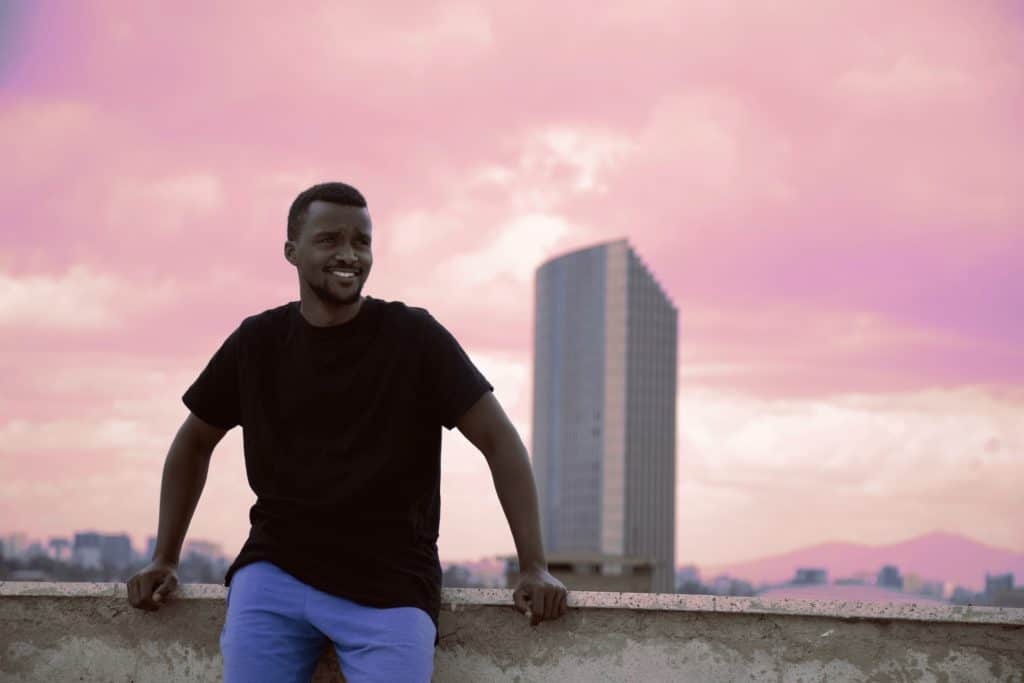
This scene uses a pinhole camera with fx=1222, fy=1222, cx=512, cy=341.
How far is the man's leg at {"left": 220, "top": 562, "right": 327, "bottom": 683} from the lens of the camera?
2986 millimetres

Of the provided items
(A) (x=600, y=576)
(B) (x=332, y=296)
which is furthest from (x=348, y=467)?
(A) (x=600, y=576)

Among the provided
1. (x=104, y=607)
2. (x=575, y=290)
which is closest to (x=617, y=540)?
(x=575, y=290)

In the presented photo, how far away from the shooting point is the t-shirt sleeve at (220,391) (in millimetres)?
3283

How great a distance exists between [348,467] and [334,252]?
21.3 inches

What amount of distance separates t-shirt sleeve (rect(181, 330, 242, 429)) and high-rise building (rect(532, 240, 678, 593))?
133 meters

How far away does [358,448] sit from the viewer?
3010mm

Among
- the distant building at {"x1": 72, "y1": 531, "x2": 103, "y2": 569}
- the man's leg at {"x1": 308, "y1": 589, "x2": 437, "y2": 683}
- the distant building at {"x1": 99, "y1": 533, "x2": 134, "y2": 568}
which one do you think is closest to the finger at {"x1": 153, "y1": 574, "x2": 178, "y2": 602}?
the man's leg at {"x1": 308, "y1": 589, "x2": 437, "y2": 683}

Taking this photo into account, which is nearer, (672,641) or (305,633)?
(305,633)

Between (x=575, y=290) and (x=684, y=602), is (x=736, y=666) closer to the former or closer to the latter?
(x=684, y=602)

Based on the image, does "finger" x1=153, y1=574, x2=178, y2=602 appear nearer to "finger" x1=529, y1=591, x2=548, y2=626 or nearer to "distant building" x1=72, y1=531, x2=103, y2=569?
"finger" x1=529, y1=591, x2=548, y2=626

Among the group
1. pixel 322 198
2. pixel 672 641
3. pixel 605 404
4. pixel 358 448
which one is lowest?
pixel 672 641

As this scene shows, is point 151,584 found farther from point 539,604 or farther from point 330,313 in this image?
point 539,604

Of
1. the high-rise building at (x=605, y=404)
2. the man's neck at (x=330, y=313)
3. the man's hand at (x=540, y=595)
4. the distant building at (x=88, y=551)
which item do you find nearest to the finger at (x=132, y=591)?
the man's neck at (x=330, y=313)

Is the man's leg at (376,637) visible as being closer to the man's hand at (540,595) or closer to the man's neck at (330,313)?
the man's hand at (540,595)
